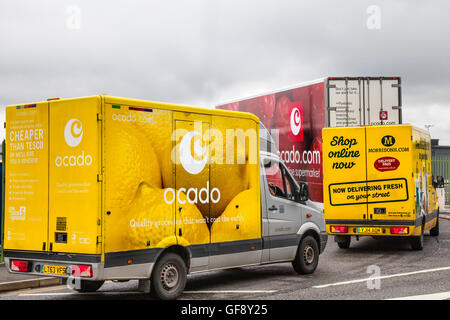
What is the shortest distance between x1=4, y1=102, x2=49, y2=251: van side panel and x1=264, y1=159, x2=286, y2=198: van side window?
12.6 ft

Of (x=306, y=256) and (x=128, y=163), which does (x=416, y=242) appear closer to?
(x=306, y=256)

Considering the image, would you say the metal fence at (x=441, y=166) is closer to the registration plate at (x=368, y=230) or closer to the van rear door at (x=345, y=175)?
the van rear door at (x=345, y=175)

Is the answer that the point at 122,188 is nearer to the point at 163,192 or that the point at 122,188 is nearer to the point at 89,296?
the point at 163,192

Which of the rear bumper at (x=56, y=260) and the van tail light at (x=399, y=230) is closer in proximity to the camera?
the rear bumper at (x=56, y=260)

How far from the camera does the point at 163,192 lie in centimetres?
A: 921

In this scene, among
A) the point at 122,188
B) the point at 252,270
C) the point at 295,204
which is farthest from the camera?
the point at 252,270

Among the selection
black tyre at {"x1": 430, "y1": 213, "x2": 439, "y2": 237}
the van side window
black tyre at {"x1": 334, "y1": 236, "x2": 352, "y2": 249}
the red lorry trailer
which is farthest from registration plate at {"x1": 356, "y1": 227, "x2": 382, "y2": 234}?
black tyre at {"x1": 430, "y1": 213, "x2": 439, "y2": 237}

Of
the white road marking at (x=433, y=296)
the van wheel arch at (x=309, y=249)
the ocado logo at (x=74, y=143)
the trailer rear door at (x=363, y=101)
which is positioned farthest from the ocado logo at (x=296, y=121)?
the ocado logo at (x=74, y=143)

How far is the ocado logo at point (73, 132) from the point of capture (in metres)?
8.66

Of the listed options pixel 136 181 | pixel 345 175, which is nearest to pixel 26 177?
pixel 136 181

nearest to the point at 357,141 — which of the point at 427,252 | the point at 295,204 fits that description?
the point at 427,252

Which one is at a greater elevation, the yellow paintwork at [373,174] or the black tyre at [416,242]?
the yellow paintwork at [373,174]

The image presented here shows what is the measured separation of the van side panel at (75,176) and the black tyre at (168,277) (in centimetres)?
106

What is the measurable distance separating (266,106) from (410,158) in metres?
7.71
